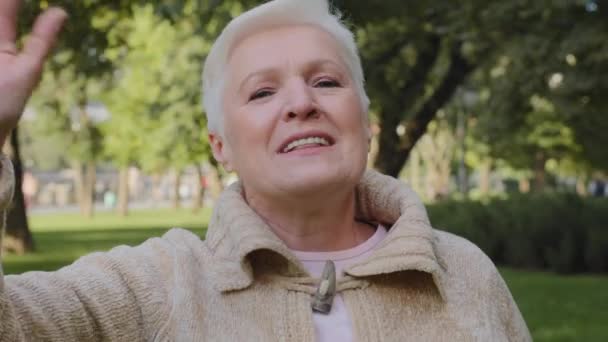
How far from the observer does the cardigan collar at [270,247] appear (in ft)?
7.06

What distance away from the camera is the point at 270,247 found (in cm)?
216

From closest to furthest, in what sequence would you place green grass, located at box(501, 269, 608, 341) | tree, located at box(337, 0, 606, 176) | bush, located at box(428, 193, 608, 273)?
green grass, located at box(501, 269, 608, 341), tree, located at box(337, 0, 606, 176), bush, located at box(428, 193, 608, 273)

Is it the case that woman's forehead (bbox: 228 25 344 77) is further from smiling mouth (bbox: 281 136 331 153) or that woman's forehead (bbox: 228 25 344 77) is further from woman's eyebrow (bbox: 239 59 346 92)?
smiling mouth (bbox: 281 136 331 153)

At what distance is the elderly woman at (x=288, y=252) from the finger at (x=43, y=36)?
47cm

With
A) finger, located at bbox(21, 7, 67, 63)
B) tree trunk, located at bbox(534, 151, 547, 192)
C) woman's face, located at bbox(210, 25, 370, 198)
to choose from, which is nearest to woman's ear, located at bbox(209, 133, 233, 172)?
woman's face, located at bbox(210, 25, 370, 198)

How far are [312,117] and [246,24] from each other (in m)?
0.29

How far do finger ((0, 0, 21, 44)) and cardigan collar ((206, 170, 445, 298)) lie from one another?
29.2 inches

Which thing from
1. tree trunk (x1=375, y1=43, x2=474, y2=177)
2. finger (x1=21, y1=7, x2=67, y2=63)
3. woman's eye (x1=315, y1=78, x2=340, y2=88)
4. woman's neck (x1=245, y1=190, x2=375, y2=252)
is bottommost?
tree trunk (x1=375, y1=43, x2=474, y2=177)

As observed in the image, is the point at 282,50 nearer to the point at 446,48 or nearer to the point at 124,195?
the point at 446,48

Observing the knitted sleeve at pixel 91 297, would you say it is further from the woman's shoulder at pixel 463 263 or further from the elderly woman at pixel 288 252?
the woman's shoulder at pixel 463 263

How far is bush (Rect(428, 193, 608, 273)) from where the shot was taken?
14.5 metres

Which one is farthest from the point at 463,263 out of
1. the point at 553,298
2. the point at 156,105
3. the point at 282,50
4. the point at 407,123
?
the point at 156,105

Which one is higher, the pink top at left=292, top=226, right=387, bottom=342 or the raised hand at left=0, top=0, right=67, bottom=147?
the raised hand at left=0, top=0, right=67, bottom=147

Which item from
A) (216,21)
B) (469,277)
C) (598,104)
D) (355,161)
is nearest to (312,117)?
(355,161)
